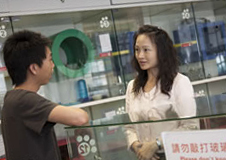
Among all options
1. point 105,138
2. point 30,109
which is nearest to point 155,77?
point 105,138

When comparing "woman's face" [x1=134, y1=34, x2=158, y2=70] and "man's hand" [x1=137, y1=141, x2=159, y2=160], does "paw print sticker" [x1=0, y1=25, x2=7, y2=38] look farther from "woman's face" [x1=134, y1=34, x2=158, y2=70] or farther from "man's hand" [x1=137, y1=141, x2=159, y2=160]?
"man's hand" [x1=137, y1=141, x2=159, y2=160]

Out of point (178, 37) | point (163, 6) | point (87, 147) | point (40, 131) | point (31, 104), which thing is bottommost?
point (87, 147)

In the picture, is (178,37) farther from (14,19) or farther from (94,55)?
(14,19)

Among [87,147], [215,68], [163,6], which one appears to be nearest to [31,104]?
[87,147]

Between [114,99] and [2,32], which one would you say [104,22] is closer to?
[114,99]

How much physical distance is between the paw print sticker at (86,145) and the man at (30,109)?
0.07 m

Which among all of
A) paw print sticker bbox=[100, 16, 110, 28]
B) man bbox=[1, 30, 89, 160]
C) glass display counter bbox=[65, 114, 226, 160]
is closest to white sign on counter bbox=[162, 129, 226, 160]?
glass display counter bbox=[65, 114, 226, 160]

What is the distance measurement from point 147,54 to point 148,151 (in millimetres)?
990

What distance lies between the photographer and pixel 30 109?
1.51 meters

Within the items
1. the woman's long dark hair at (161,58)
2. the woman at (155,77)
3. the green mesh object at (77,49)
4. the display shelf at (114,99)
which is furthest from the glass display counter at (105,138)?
the green mesh object at (77,49)

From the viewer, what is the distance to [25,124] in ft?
5.05

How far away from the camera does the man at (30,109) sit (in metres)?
1.50

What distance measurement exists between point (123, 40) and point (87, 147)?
234cm

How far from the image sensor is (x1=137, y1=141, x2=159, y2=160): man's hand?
142 centimetres
